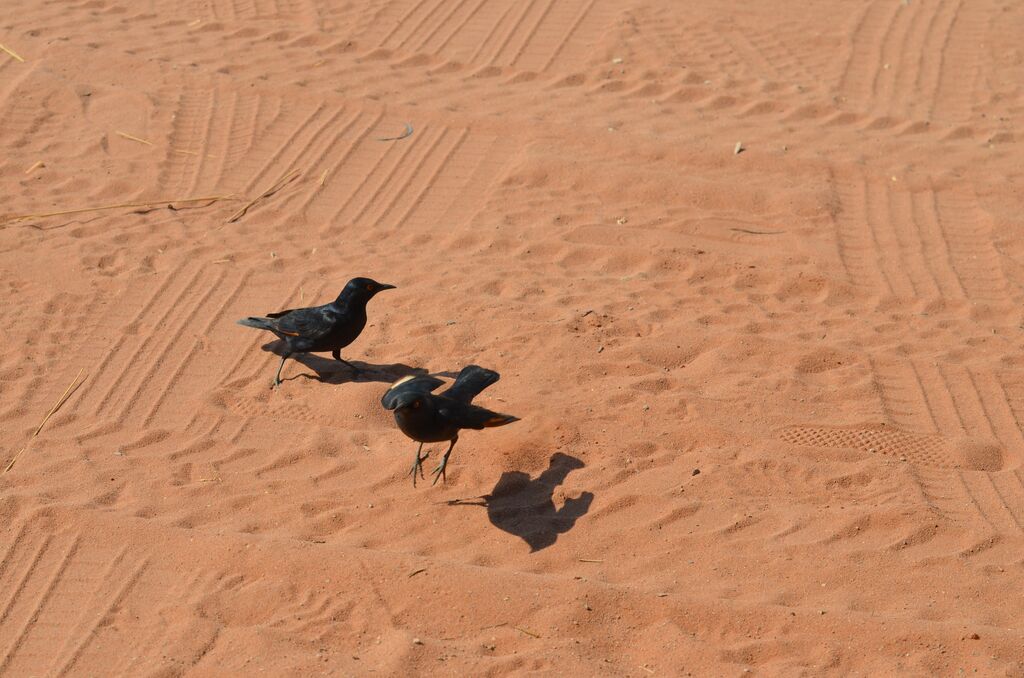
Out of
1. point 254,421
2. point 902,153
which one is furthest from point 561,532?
point 902,153

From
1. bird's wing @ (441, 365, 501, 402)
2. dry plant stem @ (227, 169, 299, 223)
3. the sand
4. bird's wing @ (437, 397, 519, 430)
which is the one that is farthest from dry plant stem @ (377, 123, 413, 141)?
bird's wing @ (437, 397, 519, 430)

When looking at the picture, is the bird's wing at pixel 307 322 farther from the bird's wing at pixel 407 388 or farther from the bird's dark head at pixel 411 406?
the bird's dark head at pixel 411 406

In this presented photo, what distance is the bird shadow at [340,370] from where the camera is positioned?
7.26 metres

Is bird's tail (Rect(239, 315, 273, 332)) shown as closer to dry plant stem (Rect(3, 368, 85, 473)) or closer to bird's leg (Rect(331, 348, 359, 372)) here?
bird's leg (Rect(331, 348, 359, 372))

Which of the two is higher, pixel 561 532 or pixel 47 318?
pixel 47 318

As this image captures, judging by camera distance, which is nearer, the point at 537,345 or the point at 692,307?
the point at 537,345

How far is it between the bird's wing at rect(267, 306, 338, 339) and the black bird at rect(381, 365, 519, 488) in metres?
1.09

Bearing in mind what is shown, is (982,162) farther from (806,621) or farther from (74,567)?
(74,567)

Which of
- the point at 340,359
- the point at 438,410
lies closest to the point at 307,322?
the point at 340,359

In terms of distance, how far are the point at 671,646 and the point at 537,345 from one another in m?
2.70

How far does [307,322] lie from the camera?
23.3 ft

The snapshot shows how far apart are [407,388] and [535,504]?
939 millimetres

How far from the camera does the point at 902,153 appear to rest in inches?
395

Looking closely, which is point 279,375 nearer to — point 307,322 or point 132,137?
point 307,322
